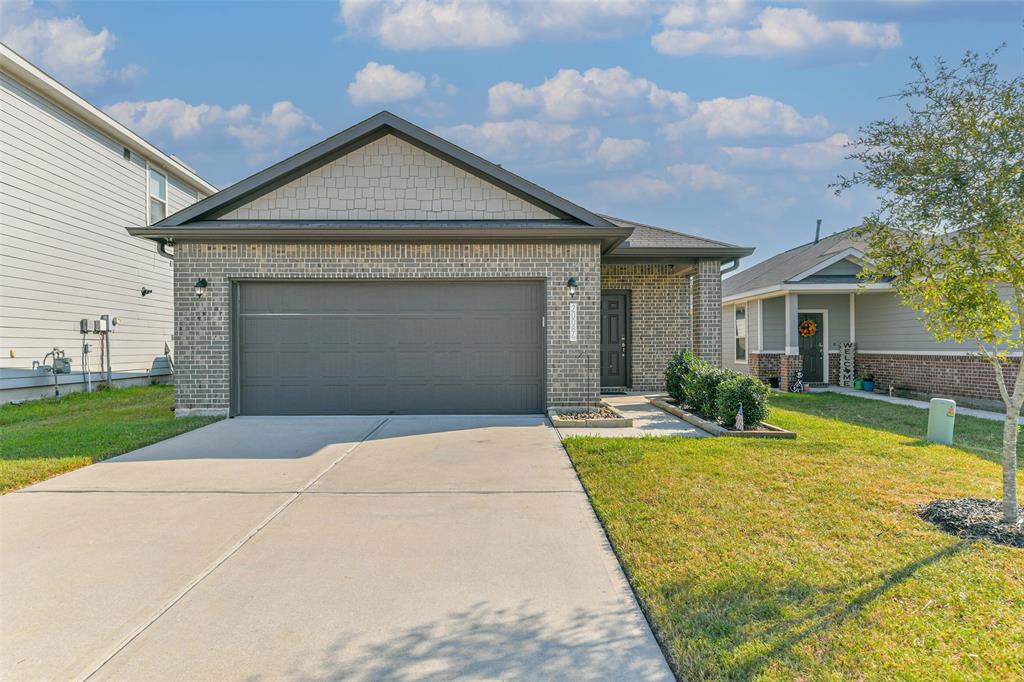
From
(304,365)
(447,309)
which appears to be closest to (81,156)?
(304,365)

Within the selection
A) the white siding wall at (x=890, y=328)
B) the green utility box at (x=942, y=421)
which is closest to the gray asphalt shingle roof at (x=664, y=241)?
the white siding wall at (x=890, y=328)

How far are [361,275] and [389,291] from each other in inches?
21.0

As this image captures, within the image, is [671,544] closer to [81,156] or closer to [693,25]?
[693,25]

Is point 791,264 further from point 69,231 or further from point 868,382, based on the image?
point 69,231

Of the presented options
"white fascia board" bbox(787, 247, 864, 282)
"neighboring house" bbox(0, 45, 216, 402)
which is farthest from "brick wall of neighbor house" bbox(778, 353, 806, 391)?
"neighboring house" bbox(0, 45, 216, 402)

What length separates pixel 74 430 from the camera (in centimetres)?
852

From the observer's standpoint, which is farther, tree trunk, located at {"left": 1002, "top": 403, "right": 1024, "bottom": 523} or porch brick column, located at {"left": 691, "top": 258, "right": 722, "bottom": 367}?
porch brick column, located at {"left": 691, "top": 258, "right": 722, "bottom": 367}

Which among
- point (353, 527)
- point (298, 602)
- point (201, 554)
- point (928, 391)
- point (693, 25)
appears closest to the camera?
point (298, 602)

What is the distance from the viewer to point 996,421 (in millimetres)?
9633

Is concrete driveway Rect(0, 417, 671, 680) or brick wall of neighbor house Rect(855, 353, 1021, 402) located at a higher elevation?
brick wall of neighbor house Rect(855, 353, 1021, 402)

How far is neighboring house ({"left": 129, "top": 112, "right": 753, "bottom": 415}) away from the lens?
976cm

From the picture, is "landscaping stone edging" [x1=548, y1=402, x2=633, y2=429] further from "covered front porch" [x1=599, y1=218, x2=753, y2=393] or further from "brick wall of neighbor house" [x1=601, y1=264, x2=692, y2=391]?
"brick wall of neighbor house" [x1=601, y1=264, x2=692, y2=391]

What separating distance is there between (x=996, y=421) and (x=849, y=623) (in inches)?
359

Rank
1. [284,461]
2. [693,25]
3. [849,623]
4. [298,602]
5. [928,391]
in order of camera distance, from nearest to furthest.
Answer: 1. [849,623]
2. [298,602]
3. [284,461]
4. [693,25]
5. [928,391]
